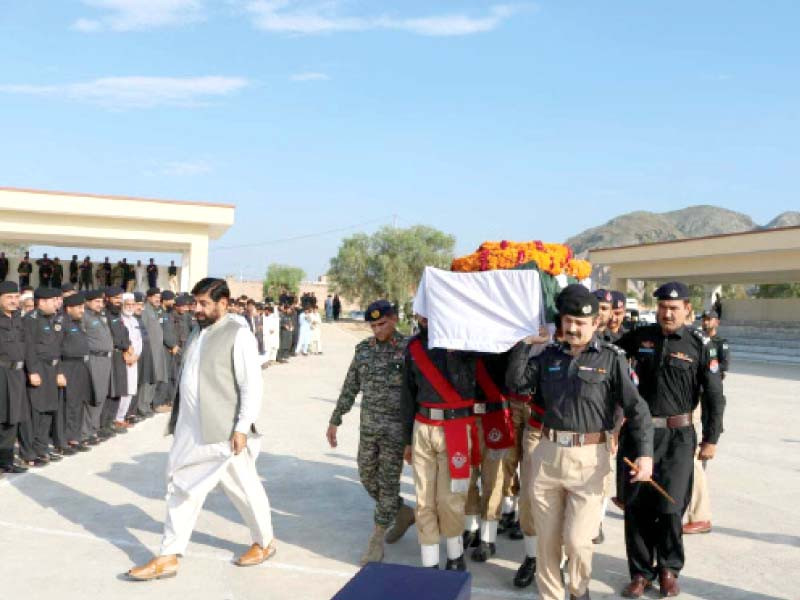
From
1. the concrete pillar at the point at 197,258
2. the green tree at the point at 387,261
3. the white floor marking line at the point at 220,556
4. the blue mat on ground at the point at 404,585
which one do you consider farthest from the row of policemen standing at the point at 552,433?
the green tree at the point at 387,261

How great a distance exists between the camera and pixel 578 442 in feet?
13.2

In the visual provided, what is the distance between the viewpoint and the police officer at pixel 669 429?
4637mm

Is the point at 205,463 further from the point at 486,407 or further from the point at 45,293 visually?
the point at 45,293

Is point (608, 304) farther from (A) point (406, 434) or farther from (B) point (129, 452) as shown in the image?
(B) point (129, 452)

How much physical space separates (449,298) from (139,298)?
8138mm

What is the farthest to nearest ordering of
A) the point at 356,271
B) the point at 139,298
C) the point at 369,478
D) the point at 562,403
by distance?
the point at 356,271
the point at 139,298
the point at 369,478
the point at 562,403

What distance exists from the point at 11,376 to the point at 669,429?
582 centimetres

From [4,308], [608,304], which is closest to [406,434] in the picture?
[608,304]

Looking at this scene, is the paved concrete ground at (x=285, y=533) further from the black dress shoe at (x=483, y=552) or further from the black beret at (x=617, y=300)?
the black beret at (x=617, y=300)

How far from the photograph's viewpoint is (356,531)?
583 centimetres

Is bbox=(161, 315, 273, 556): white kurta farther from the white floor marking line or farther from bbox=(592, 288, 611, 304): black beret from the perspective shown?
bbox=(592, 288, 611, 304): black beret

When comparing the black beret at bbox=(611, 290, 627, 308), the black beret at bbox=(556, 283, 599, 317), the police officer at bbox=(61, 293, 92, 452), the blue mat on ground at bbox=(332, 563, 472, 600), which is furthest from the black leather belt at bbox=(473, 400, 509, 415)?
the police officer at bbox=(61, 293, 92, 452)

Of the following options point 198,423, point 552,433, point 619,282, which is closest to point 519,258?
point 552,433

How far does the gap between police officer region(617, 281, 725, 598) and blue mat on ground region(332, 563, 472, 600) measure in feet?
7.32
